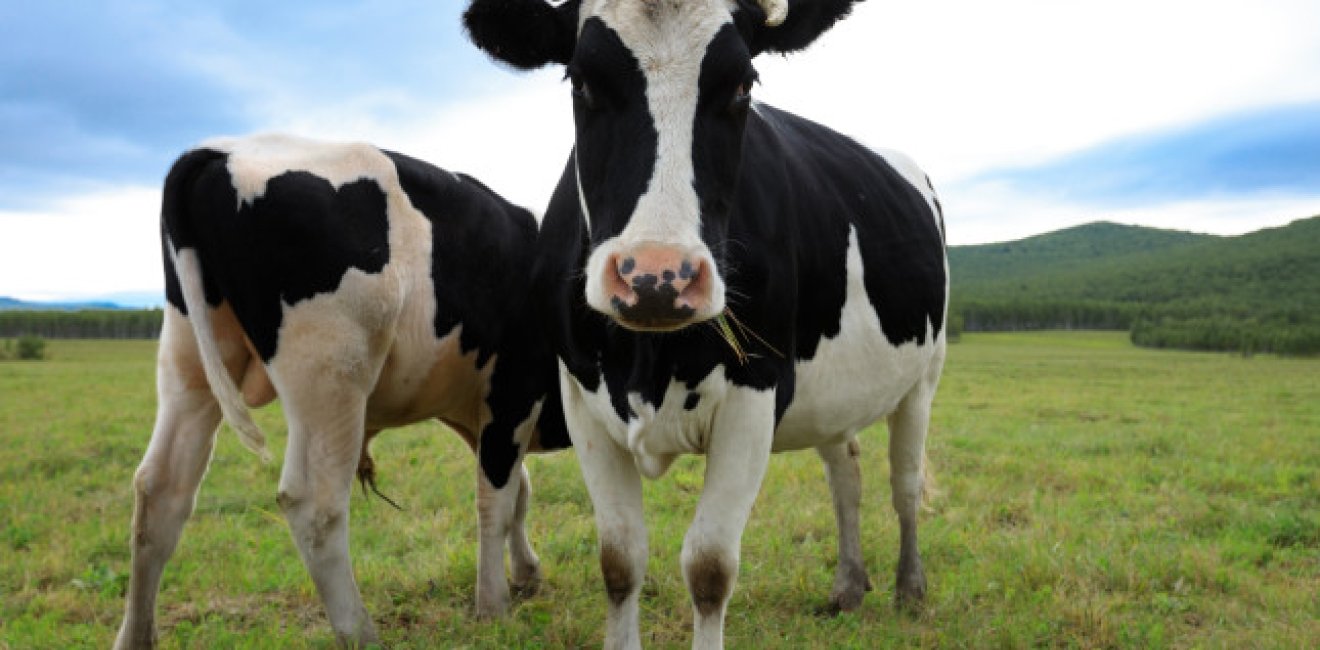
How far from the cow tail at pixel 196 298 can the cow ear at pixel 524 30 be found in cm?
148

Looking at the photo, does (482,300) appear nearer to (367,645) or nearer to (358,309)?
(358,309)

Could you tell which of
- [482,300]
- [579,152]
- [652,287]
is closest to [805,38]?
[579,152]

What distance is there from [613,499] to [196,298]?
2.04 meters

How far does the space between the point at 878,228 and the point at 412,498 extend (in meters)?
5.20

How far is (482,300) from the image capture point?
4.90 m

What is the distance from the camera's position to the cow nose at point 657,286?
8.68 ft

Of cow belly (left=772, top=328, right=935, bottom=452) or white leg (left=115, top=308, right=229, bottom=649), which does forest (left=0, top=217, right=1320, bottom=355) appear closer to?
white leg (left=115, top=308, right=229, bottom=649)

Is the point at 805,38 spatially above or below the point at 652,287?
above

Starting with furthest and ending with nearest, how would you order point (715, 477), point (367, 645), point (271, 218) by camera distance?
A: point (367, 645)
point (271, 218)
point (715, 477)

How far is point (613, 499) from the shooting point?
12.7ft

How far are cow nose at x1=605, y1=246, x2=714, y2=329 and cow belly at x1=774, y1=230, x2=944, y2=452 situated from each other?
4.36 feet

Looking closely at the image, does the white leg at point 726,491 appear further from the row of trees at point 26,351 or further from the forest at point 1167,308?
the forest at point 1167,308

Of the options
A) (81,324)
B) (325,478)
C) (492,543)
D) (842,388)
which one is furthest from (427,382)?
(81,324)

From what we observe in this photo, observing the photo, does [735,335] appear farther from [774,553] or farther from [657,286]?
[774,553]
